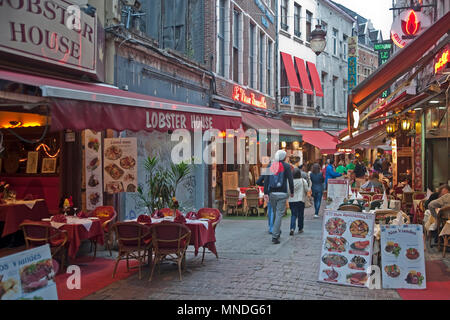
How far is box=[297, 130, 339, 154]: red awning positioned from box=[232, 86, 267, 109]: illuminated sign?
4.30 meters

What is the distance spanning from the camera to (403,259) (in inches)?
245

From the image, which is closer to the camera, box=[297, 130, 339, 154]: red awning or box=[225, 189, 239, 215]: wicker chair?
box=[225, 189, 239, 215]: wicker chair

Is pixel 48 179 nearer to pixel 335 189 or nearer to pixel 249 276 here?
pixel 249 276

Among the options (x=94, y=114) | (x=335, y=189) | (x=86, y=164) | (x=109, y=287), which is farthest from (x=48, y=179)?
(x=335, y=189)

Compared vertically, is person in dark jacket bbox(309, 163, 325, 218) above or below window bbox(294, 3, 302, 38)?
below

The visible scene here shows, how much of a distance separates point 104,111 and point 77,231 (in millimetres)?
2645

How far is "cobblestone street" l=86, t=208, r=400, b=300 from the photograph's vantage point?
19.5ft

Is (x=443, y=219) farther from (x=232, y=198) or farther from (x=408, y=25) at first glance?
(x=232, y=198)

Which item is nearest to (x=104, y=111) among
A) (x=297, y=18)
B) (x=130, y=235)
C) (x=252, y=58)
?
(x=130, y=235)

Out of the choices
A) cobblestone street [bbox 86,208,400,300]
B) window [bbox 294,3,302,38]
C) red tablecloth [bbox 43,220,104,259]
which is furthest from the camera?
window [bbox 294,3,302,38]

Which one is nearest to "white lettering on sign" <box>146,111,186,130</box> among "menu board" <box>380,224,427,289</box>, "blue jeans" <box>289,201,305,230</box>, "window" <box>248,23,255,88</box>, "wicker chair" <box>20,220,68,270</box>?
"wicker chair" <box>20,220,68,270</box>

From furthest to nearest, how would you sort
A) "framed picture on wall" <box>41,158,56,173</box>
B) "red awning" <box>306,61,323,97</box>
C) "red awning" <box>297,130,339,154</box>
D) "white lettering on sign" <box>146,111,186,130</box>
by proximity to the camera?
"red awning" <box>306,61,323,97</box>
"red awning" <box>297,130,339,154</box>
"framed picture on wall" <box>41,158,56,173</box>
"white lettering on sign" <box>146,111,186,130</box>

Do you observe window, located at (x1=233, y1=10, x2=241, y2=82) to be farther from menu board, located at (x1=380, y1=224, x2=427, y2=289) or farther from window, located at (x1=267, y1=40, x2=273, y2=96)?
menu board, located at (x1=380, y1=224, x2=427, y2=289)

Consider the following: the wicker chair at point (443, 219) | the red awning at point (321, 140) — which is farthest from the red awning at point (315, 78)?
the wicker chair at point (443, 219)
